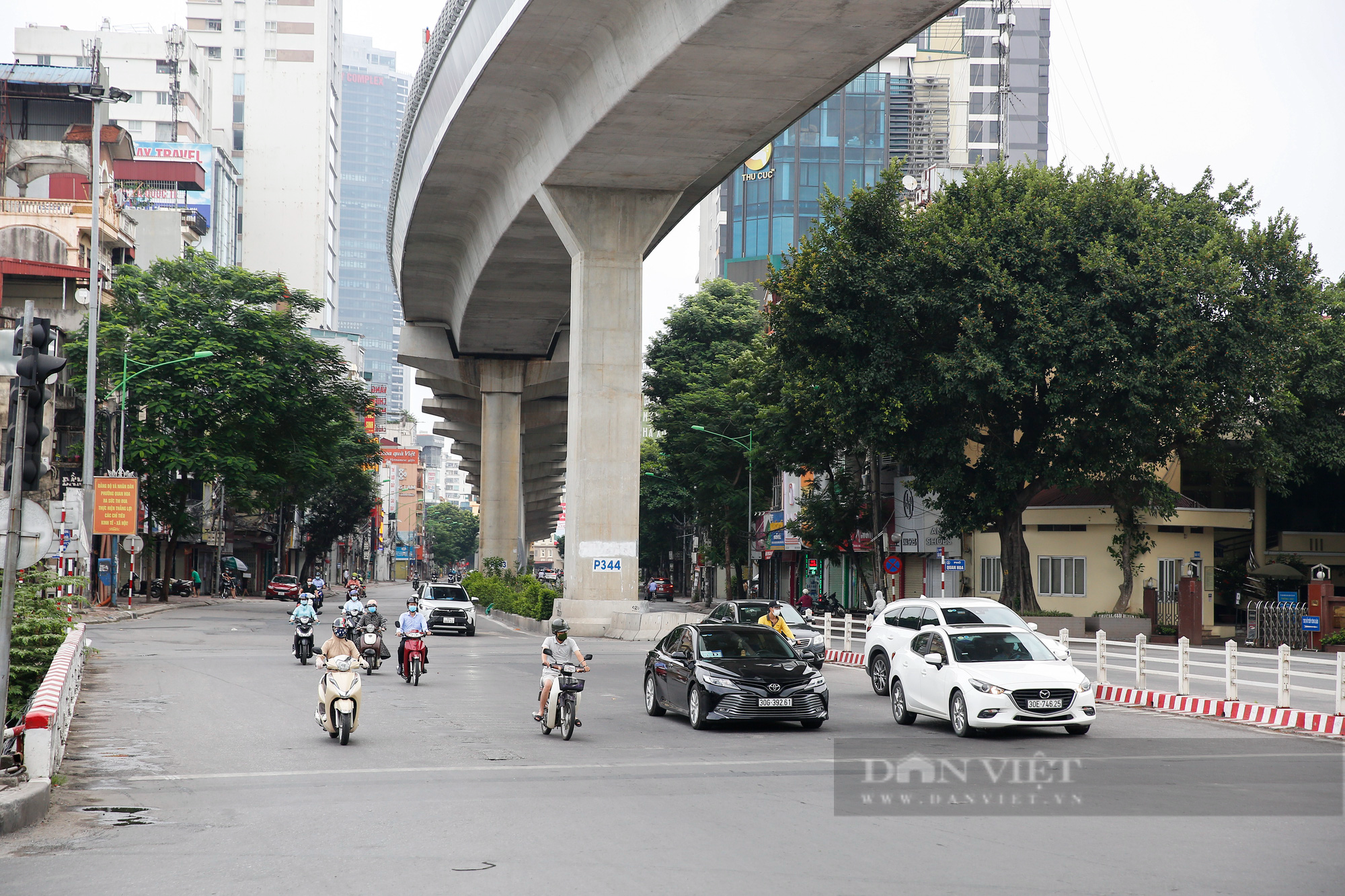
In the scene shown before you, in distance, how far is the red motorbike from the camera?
72.6ft

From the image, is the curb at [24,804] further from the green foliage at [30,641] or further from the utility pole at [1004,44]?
the utility pole at [1004,44]

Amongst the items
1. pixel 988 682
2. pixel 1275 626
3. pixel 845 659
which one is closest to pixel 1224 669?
pixel 845 659

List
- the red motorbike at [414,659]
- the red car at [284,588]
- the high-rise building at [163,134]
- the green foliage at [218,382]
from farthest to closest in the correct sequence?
the high-rise building at [163,134], the red car at [284,588], the green foliage at [218,382], the red motorbike at [414,659]

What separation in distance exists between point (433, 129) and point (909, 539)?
26383 millimetres

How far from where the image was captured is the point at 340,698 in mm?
14586

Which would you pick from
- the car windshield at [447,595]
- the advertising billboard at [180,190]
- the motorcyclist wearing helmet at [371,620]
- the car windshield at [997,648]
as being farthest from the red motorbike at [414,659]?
the advertising billboard at [180,190]

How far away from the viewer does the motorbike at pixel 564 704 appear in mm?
15055

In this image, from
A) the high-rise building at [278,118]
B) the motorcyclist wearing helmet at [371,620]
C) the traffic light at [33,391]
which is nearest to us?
the traffic light at [33,391]

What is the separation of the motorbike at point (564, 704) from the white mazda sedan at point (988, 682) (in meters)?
4.24

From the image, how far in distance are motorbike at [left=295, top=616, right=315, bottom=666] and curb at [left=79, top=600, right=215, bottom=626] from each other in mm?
8566

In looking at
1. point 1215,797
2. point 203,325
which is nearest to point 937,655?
point 1215,797

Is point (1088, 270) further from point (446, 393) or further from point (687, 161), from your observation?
point (446, 393)

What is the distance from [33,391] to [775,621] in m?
16.5

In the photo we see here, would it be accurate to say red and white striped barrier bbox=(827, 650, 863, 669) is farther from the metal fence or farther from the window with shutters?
the window with shutters
